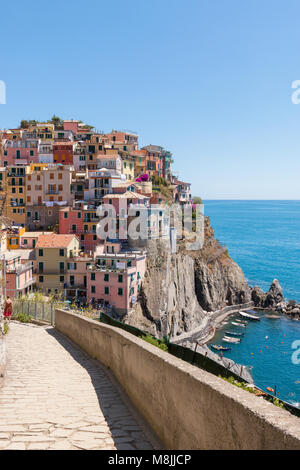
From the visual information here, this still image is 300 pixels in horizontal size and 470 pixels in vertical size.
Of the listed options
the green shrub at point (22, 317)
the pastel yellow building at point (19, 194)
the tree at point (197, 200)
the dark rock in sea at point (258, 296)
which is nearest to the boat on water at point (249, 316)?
the dark rock in sea at point (258, 296)

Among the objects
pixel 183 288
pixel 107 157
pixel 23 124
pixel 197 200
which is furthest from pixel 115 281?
pixel 23 124

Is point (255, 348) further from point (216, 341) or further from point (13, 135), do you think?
point (13, 135)

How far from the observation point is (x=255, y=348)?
180 feet

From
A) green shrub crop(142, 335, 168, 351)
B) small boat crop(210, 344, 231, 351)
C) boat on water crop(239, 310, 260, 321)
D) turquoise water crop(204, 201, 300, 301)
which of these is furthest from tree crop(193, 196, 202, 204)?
green shrub crop(142, 335, 168, 351)

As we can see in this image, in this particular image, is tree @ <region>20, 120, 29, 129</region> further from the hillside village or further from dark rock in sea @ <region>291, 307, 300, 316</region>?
dark rock in sea @ <region>291, 307, 300, 316</region>

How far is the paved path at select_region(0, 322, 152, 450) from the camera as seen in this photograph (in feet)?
17.0

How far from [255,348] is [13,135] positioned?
57360 millimetres

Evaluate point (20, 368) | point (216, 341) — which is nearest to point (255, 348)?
point (216, 341)

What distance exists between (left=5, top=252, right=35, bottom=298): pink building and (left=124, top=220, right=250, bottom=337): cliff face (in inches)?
497

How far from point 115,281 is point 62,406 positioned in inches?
1700

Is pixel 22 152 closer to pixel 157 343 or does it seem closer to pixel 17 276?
pixel 17 276

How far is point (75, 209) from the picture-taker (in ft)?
203

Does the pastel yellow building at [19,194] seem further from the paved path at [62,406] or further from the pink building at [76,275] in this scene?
the paved path at [62,406]
